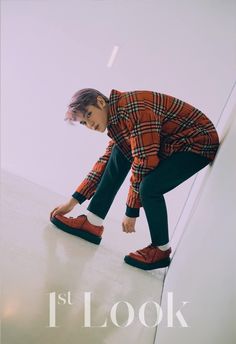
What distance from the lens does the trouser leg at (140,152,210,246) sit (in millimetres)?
1096

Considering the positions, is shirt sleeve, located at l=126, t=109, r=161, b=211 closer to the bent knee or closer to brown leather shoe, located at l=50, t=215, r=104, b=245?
the bent knee

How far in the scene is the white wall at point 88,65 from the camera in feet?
5.57

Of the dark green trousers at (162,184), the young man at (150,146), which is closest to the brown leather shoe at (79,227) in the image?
the young man at (150,146)

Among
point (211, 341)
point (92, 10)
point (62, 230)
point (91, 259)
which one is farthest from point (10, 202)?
point (92, 10)

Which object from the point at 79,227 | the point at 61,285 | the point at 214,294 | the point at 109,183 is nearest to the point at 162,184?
the point at 109,183

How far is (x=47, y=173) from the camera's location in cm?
199

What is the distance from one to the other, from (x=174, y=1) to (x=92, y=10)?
1.57 feet

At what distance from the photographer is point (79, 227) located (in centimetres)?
121

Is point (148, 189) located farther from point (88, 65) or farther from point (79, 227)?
point (88, 65)

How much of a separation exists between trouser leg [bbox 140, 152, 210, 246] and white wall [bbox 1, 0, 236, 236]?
0.64 m

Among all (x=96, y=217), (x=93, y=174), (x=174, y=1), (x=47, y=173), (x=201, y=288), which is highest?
(x=174, y=1)

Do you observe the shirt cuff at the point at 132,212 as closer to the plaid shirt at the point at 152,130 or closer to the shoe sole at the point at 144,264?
the plaid shirt at the point at 152,130

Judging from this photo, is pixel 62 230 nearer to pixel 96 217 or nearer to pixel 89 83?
pixel 96 217

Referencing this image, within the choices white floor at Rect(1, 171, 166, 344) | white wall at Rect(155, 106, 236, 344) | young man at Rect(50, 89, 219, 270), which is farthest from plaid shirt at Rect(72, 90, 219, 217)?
white wall at Rect(155, 106, 236, 344)
